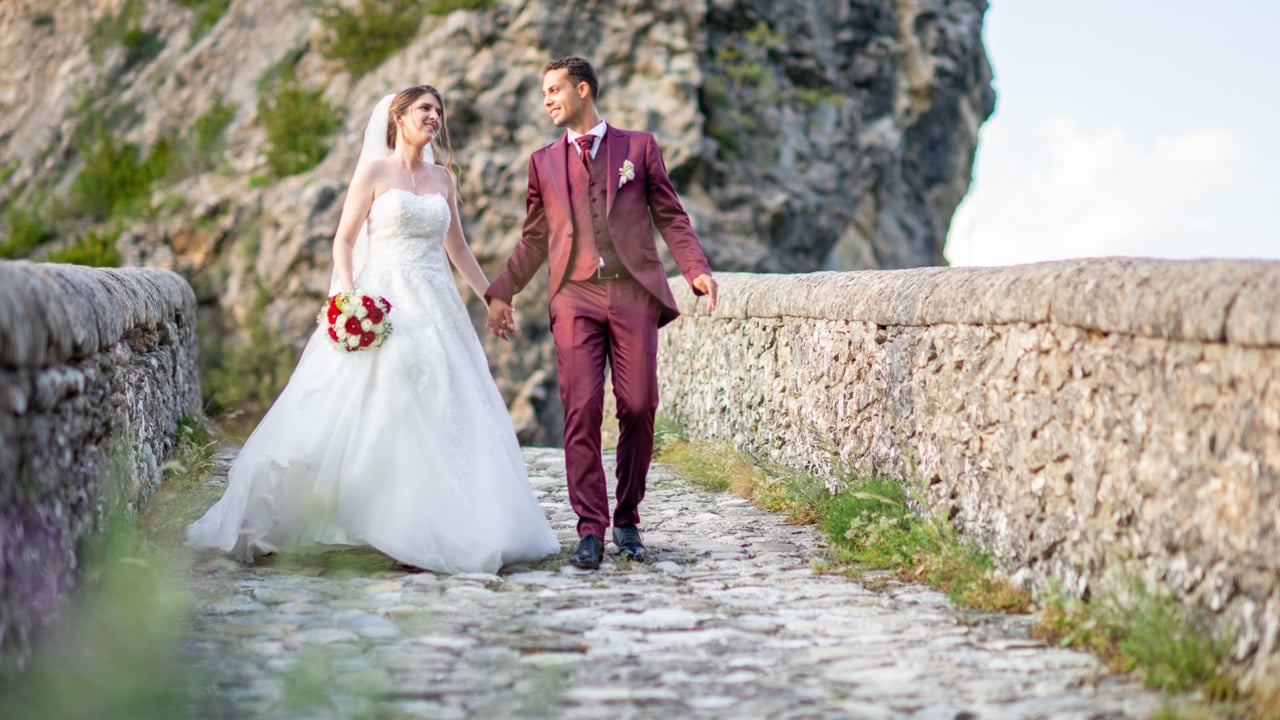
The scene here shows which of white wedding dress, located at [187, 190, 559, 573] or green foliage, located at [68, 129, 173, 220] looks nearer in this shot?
white wedding dress, located at [187, 190, 559, 573]

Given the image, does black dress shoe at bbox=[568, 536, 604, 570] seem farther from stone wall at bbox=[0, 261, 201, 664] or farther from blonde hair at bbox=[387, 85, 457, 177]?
blonde hair at bbox=[387, 85, 457, 177]

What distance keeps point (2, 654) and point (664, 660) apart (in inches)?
69.4

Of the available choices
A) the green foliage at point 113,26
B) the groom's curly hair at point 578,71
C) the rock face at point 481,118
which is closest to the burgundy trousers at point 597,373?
the groom's curly hair at point 578,71

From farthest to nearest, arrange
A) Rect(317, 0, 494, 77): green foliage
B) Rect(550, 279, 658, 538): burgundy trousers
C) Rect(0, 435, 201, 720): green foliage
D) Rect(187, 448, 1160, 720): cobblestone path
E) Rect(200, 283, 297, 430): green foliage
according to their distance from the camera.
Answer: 1. Rect(317, 0, 494, 77): green foliage
2. Rect(200, 283, 297, 430): green foliage
3. Rect(550, 279, 658, 538): burgundy trousers
4. Rect(187, 448, 1160, 720): cobblestone path
5. Rect(0, 435, 201, 720): green foliage

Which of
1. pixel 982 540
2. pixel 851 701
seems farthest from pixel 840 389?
pixel 851 701

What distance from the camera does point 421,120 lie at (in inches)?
220

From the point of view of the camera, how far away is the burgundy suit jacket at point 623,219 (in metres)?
5.16

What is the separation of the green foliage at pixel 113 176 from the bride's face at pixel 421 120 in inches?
559

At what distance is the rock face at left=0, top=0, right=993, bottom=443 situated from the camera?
17828 millimetres

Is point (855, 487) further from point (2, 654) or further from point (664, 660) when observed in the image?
point (2, 654)

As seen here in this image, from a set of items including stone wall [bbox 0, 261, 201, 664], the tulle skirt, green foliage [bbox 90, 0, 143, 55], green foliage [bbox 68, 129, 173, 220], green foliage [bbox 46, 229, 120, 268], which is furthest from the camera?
green foliage [bbox 90, 0, 143, 55]

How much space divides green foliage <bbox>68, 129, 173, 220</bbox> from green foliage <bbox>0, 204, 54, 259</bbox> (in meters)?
0.50

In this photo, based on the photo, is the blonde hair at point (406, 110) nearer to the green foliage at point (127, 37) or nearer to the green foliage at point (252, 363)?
the green foliage at point (252, 363)

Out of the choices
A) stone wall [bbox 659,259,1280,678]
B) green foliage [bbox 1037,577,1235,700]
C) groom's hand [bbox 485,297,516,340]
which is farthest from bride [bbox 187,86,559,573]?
green foliage [bbox 1037,577,1235,700]
